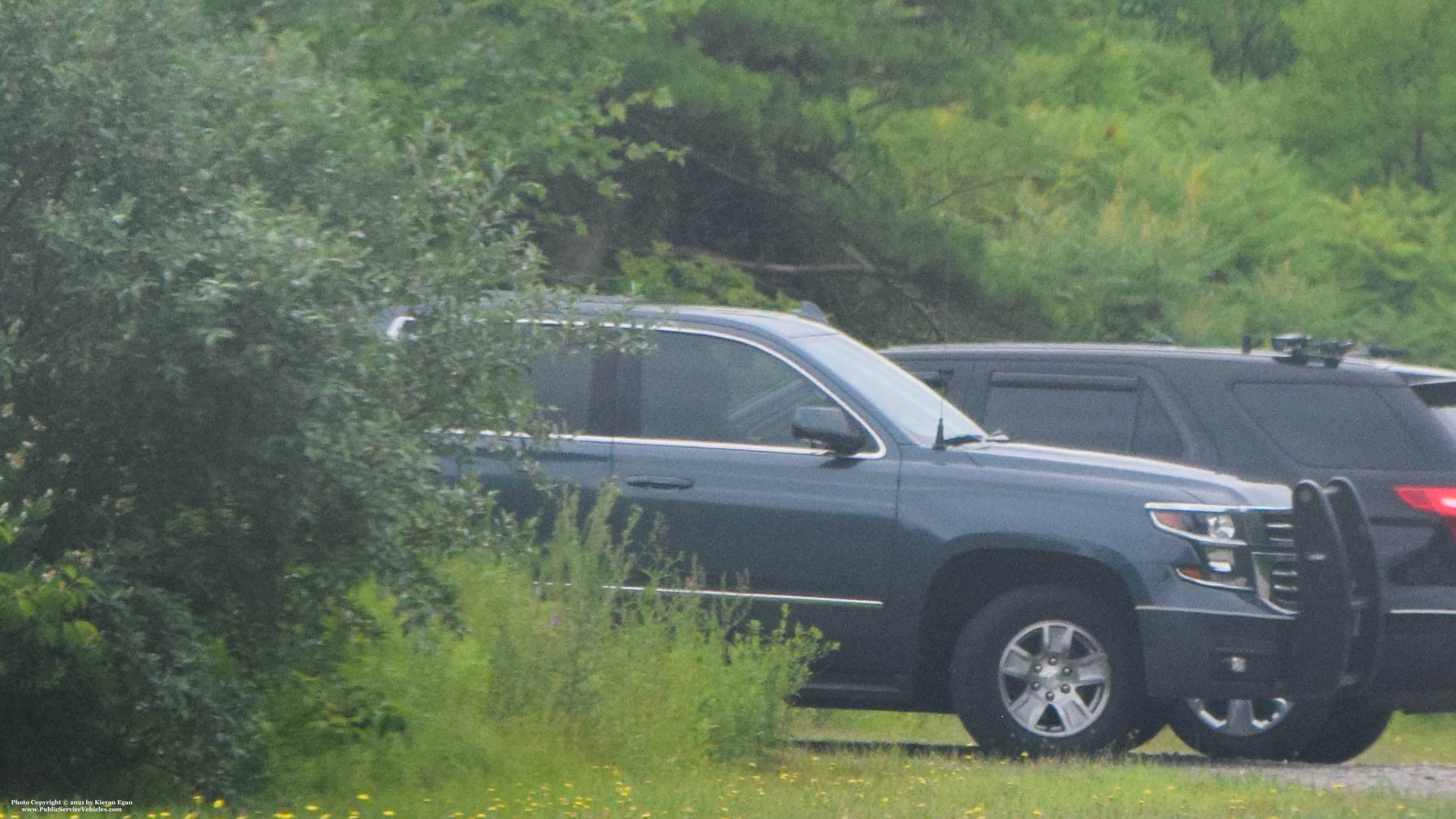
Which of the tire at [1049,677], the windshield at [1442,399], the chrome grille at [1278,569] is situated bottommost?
the tire at [1049,677]

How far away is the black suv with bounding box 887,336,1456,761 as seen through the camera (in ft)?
29.6

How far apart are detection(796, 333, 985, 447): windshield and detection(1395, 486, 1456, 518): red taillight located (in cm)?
190

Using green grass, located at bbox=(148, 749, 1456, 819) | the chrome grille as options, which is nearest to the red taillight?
the chrome grille

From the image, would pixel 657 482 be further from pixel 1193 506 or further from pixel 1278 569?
pixel 1278 569

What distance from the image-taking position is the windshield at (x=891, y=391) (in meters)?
9.07

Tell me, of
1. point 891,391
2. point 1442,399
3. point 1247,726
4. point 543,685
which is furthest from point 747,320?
point 1442,399

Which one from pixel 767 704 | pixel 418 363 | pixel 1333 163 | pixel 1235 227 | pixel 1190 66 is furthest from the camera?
pixel 1190 66

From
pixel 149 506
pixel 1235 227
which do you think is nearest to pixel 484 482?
pixel 149 506

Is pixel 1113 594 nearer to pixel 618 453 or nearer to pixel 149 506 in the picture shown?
pixel 618 453

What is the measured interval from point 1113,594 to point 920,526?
859 millimetres

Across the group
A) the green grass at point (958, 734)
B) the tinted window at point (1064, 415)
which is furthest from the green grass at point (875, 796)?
the tinted window at point (1064, 415)

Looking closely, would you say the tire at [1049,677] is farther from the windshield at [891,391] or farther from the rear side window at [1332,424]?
the rear side window at [1332,424]

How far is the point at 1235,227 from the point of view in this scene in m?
22.6

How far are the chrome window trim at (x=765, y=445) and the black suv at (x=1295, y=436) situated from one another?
5.18 ft
